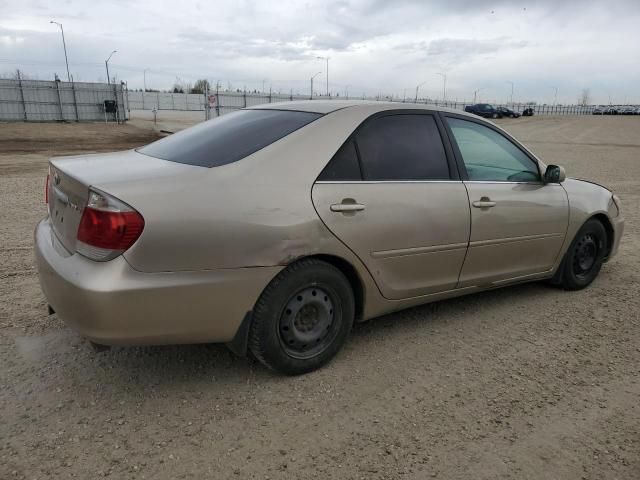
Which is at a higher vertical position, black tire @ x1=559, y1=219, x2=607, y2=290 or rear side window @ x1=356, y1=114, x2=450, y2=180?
rear side window @ x1=356, y1=114, x2=450, y2=180

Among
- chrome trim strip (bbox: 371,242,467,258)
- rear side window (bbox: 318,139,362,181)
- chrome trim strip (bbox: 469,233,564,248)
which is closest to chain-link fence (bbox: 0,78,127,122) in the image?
chrome trim strip (bbox: 469,233,564,248)

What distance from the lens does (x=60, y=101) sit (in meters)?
37.6

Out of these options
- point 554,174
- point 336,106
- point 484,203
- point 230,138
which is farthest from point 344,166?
point 554,174

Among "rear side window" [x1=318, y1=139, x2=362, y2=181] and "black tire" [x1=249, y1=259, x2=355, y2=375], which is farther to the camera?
"rear side window" [x1=318, y1=139, x2=362, y2=181]

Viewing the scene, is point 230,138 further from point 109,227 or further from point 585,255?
point 585,255

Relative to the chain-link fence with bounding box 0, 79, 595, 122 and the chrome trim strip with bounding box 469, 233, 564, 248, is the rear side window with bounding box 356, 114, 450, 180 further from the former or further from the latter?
the chain-link fence with bounding box 0, 79, 595, 122

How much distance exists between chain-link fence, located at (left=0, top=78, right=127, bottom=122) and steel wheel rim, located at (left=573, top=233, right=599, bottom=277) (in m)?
38.3

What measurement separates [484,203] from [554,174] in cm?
90

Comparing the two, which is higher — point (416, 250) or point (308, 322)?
point (416, 250)

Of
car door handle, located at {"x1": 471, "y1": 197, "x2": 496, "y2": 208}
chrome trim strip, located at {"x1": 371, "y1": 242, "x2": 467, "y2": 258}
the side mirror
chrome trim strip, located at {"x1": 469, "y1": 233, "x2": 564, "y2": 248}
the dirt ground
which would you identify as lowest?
the dirt ground

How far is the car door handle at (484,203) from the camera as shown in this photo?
3764 millimetres

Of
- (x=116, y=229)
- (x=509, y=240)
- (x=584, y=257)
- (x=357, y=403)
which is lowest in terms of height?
(x=357, y=403)

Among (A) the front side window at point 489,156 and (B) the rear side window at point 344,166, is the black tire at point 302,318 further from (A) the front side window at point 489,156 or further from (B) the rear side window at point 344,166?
(A) the front side window at point 489,156

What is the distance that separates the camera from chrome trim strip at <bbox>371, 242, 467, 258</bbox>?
329cm
